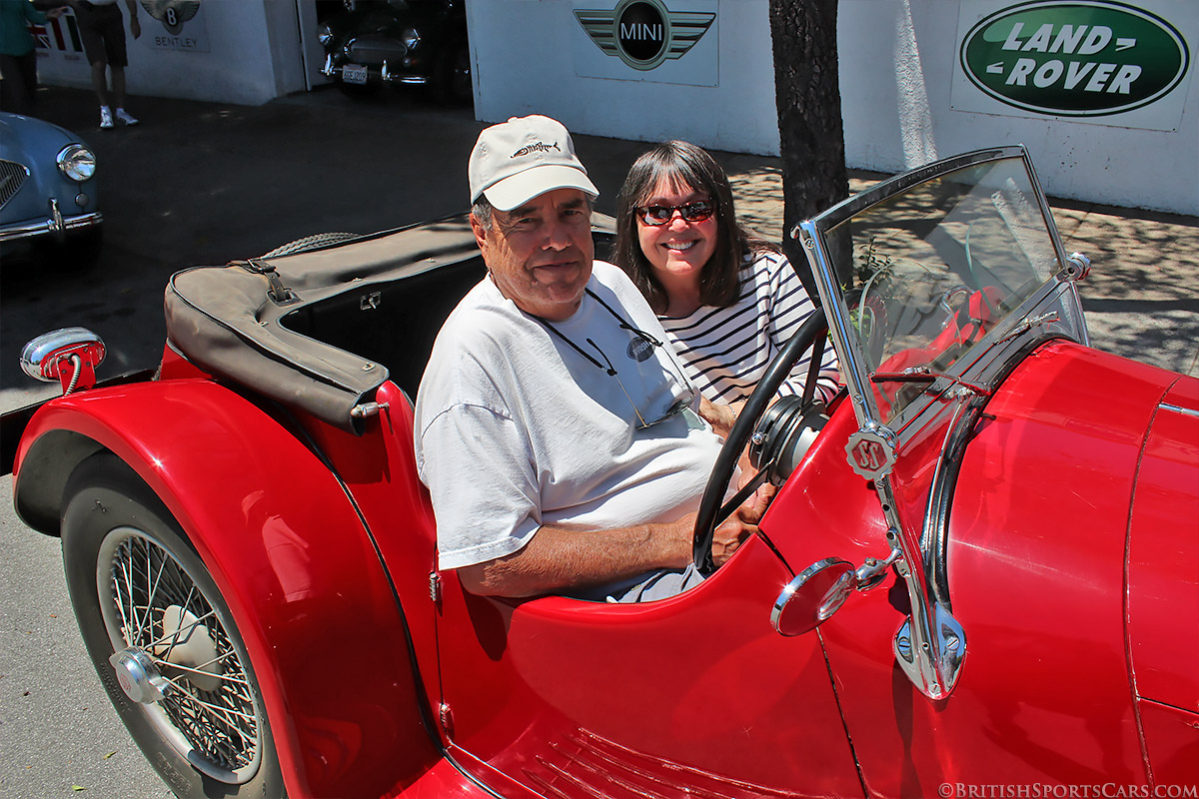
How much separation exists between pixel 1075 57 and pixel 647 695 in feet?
19.7

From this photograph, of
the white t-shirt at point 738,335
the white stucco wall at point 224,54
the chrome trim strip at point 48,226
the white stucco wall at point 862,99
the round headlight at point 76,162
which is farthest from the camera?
the white stucco wall at point 224,54

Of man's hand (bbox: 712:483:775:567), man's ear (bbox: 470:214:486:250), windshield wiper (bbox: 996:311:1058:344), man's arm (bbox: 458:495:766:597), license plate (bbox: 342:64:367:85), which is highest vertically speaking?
man's ear (bbox: 470:214:486:250)

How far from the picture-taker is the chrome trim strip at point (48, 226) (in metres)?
5.31

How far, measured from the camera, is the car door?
144cm

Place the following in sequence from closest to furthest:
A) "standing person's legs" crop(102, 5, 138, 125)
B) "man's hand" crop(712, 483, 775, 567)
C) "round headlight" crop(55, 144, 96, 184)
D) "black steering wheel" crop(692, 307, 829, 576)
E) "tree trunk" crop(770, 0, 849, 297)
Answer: "black steering wheel" crop(692, 307, 829, 576) < "man's hand" crop(712, 483, 775, 567) < "tree trunk" crop(770, 0, 849, 297) < "round headlight" crop(55, 144, 96, 184) < "standing person's legs" crop(102, 5, 138, 125)

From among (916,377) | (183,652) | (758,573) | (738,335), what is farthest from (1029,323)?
(183,652)

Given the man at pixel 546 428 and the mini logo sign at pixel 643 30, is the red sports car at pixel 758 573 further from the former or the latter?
the mini logo sign at pixel 643 30

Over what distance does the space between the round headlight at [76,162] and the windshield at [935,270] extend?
17.9ft

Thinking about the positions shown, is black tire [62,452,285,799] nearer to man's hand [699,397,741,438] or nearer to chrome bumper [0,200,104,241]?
man's hand [699,397,741,438]

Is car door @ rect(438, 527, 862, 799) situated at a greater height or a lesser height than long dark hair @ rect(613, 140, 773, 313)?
lesser

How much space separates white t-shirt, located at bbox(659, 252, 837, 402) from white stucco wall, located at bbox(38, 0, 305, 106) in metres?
9.58

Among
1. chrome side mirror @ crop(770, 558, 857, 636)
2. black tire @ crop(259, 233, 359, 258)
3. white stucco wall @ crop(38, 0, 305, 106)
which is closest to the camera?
chrome side mirror @ crop(770, 558, 857, 636)

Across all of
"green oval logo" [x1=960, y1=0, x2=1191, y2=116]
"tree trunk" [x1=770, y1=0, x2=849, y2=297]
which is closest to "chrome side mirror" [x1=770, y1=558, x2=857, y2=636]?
"tree trunk" [x1=770, y1=0, x2=849, y2=297]

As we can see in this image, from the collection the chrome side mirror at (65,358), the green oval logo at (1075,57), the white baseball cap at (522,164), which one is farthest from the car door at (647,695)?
the green oval logo at (1075,57)
